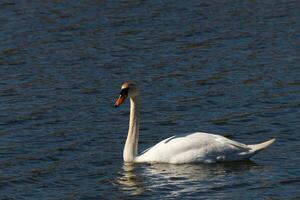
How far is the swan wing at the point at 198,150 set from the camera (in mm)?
19188

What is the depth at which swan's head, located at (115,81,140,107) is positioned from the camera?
1964 centimetres

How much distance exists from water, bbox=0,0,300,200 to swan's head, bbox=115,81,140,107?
97 cm

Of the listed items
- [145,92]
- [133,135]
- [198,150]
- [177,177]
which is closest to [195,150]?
[198,150]

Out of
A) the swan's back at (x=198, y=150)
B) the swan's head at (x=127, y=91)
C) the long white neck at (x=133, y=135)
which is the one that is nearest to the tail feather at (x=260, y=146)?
the swan's back at (x=198, y=150)

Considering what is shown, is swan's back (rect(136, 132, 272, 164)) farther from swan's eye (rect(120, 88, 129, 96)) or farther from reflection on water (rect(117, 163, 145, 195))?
swan's eye (rect(120, 88, 129, 96))

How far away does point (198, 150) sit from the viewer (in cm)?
1927

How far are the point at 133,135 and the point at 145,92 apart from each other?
12.1ft

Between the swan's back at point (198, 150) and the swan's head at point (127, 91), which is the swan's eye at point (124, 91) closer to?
the swan's head at point (127, 91)

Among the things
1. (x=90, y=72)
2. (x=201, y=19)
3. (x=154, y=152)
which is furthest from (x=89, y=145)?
(x=201, y=19)

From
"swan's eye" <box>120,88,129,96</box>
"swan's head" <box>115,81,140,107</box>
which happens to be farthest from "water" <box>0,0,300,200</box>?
"swan's eye" <box>120,88,129,96</box>

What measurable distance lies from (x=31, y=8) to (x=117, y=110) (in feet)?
29.7

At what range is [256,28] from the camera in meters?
28.2

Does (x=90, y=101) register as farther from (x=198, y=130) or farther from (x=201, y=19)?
(x=201, y=19)

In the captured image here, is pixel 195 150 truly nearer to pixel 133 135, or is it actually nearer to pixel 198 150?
pixel 198 150
